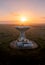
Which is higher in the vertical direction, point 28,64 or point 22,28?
point 22,28

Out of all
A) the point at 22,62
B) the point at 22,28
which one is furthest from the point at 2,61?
the point at 22,28

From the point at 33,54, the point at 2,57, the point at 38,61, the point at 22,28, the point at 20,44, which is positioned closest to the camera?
the point at 38,61

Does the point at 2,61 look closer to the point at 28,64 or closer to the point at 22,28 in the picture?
the point at 28,64

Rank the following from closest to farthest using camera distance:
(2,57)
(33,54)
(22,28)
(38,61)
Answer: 1. (38,61)
2. (2,57)
3. (33,54)
4. (22,28)

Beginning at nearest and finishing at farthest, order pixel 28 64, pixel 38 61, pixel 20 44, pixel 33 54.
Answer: pixel 28 64, pixel 38 61, pixel 33 54, pixel 20 44

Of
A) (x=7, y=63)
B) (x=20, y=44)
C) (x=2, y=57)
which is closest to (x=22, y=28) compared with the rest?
(x=20, y=44)

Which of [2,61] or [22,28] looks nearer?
[2,61]

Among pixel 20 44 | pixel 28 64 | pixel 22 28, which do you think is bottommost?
pixel 28 64

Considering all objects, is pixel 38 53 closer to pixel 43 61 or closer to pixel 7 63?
pixel 43 61

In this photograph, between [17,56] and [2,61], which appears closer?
[2,61]
